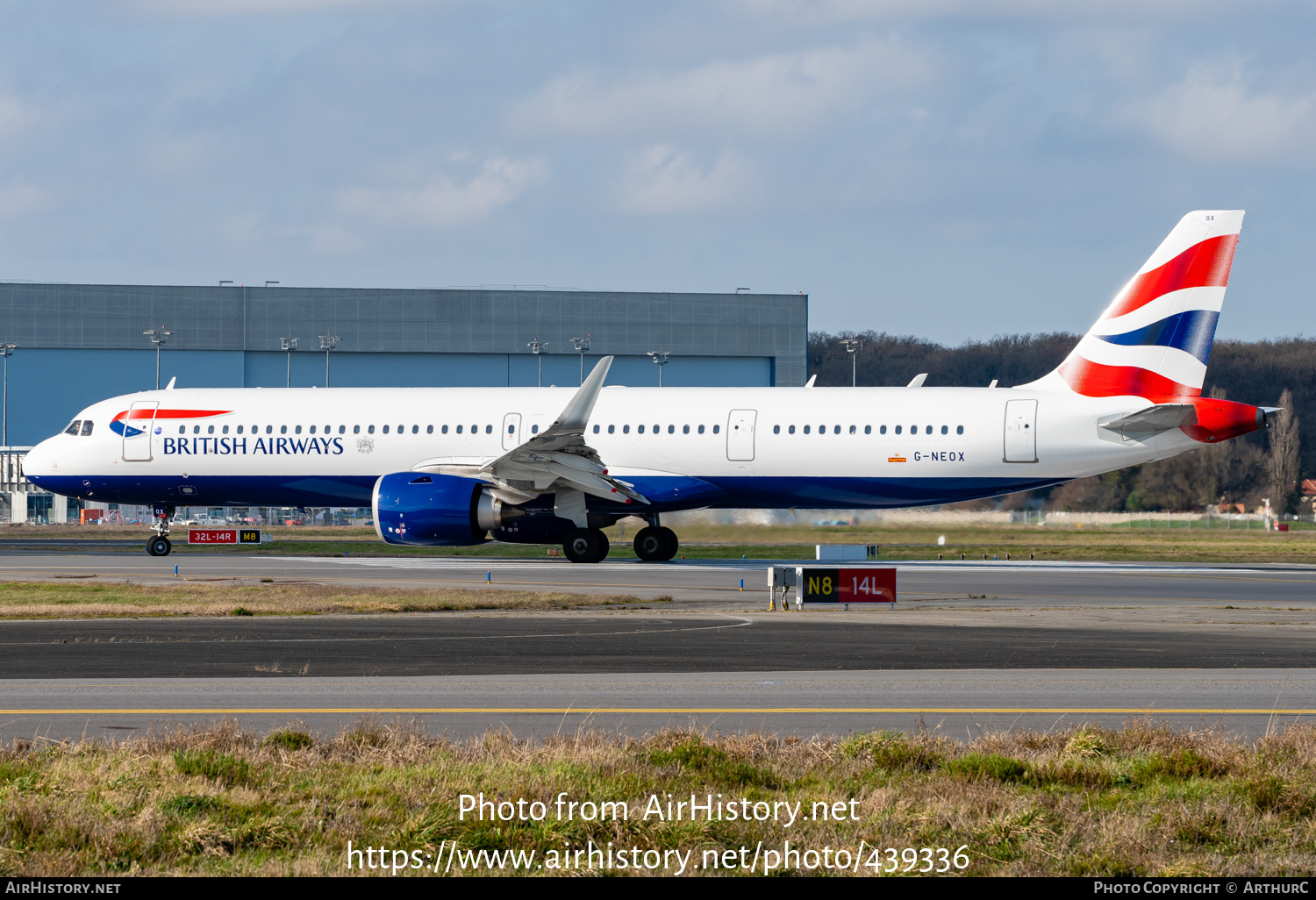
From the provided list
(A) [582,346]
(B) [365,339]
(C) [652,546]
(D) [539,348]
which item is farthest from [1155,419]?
(B) [365,339]

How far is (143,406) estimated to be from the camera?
3725 cm

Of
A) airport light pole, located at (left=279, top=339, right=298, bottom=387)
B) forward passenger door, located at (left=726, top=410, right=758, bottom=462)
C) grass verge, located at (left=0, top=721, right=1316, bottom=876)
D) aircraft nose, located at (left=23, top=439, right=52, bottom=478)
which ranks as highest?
airport light pole, located at (left=279, top=339, right=298, bottom=387)

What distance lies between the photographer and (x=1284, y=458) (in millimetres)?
88688

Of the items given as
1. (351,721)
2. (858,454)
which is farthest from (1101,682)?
(858,454)

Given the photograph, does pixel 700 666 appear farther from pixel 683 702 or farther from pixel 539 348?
pixel 539 348

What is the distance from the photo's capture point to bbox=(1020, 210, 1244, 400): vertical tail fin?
31469 mm

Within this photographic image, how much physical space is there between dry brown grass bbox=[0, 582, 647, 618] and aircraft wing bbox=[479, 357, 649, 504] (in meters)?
6.14

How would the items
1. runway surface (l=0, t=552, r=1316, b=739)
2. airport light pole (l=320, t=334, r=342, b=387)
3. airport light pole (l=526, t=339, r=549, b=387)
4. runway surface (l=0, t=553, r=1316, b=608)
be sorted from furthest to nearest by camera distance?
airport light pole (l=526, t=339, r=549, b=387), airport light pole (l=320, t=334, r=342, b=387), runway surface (l=0, t=553, r=1316, b=608), runway surface (l=0, t=552, r=1316, b=739)

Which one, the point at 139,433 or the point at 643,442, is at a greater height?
the point at 139,433

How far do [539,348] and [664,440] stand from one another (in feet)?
171

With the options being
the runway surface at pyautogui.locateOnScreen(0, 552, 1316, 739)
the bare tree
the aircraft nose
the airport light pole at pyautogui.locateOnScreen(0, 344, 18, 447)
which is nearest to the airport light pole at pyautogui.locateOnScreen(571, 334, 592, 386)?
the airport light pole at pyautogui.locateOnScreen(0, 344, 18, 447)

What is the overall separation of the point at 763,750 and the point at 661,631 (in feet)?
30.4

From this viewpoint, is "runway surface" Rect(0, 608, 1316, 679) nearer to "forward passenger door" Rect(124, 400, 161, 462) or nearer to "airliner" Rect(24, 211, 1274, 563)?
"airliner" Rect(24, 211, 1274, 563)
